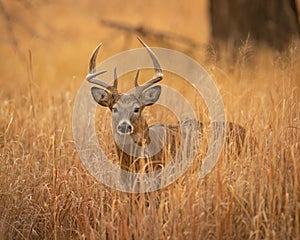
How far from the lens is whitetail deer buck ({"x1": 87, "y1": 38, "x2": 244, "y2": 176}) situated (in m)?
6.13

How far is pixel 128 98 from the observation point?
6.21m

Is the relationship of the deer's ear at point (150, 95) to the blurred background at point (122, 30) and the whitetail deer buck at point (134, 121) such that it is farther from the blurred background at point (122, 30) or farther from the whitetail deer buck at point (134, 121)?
the blurred background at point (122, 30)

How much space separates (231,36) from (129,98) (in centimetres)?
511

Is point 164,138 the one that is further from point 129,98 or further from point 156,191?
point 156,191

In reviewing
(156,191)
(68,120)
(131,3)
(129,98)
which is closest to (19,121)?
(68,120)

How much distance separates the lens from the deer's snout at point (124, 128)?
592 cm

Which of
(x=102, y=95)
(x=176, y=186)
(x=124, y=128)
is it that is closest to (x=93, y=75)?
(x=102, y=95)

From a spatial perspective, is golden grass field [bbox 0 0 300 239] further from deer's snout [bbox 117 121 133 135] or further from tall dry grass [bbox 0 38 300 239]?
deer's snout [bbox 117 121 133 135]

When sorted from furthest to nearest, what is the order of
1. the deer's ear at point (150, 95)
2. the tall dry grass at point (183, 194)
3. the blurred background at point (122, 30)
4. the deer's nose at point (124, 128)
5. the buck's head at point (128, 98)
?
the blurred background at point (122, 30), the deer's ear at point (150, 95), the buck's head at point (128, 98), the deer's nose at point (124, 128), the tall dry grass at point (183, 194)

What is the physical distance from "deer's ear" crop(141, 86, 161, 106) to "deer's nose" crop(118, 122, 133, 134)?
0.39 meters

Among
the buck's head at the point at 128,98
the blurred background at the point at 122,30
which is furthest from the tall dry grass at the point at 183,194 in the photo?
the blurred background at the point at 122,30

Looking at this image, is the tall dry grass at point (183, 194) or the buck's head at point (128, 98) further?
the buck's head at point (128, 98)

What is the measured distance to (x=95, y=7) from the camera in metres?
19.0

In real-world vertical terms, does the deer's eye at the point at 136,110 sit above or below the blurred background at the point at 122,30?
below
